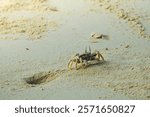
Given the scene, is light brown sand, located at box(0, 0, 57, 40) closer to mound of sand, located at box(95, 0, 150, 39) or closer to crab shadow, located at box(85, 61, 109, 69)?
mound of sand, located at box(95, 0, 150, 39)

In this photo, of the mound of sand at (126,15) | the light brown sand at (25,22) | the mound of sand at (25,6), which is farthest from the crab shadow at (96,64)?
the mound of sand at (25,6)

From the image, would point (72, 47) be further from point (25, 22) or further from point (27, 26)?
point (25, 22)

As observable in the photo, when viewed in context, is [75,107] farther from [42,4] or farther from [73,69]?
[42,4]

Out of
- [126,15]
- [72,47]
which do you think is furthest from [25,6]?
[126,15]

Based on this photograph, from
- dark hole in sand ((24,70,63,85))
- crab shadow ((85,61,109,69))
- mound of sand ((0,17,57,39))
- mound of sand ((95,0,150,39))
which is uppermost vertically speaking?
mound of sand ((95,0,150,39))

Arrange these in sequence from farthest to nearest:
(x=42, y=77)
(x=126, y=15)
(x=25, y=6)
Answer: (x=25, y=6), (x=126, y=15), (x=42, y=77)

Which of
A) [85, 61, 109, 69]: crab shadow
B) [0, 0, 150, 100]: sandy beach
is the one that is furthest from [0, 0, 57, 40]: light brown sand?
[85, 61, 109, 69]: crab shadow

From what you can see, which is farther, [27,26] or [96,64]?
[27,26]

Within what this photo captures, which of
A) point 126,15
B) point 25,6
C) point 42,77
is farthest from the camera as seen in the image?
point 25,6

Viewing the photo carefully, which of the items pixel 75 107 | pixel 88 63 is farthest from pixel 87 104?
pixel 88 63
